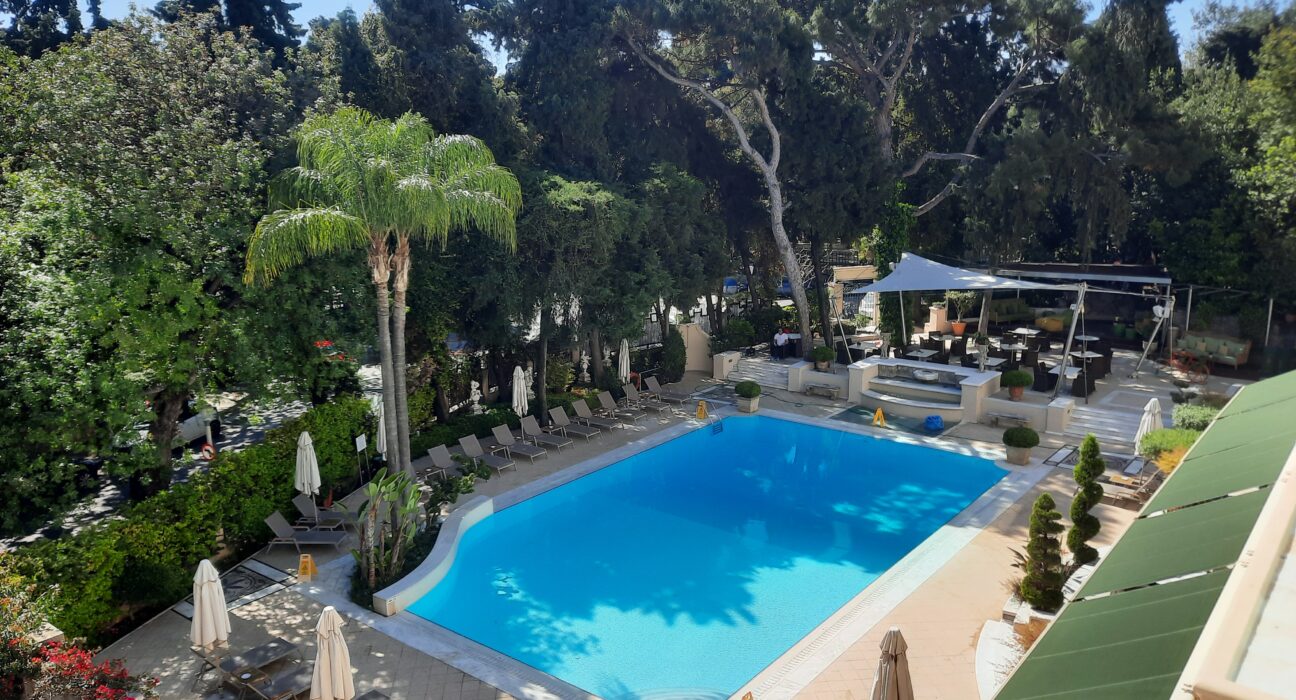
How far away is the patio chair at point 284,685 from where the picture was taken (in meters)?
8.40

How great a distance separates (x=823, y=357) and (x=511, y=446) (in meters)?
11.4

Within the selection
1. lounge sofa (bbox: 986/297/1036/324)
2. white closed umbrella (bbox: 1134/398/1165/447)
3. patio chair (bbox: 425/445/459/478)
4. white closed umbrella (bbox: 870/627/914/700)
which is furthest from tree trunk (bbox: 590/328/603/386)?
lounge sofa (bbox: 986/297/1036/324)

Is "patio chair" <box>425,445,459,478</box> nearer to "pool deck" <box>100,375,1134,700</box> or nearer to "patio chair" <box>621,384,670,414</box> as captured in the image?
"pool deck" <box>100,375,1134,700</box>

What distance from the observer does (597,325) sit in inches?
772

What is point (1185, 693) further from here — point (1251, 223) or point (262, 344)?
point (1251, 223)

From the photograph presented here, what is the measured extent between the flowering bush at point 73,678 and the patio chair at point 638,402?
48.6 ft

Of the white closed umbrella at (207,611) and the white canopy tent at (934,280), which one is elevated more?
the white canopy tent at (934,280)

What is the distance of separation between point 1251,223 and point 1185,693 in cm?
2743

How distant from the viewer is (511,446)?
17609 mm

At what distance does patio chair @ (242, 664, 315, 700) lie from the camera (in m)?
8.40

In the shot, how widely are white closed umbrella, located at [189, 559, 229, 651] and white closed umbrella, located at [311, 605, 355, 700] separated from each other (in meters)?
1.79

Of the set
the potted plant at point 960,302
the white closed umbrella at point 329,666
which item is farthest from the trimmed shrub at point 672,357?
the white closed umbrella at point 329,666

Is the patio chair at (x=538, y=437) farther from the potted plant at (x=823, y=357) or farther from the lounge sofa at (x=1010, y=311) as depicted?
the lounge sofa at (x=1010, y=311)

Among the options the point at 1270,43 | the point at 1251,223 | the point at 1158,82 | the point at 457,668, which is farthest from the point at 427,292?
the point at 1158,82
